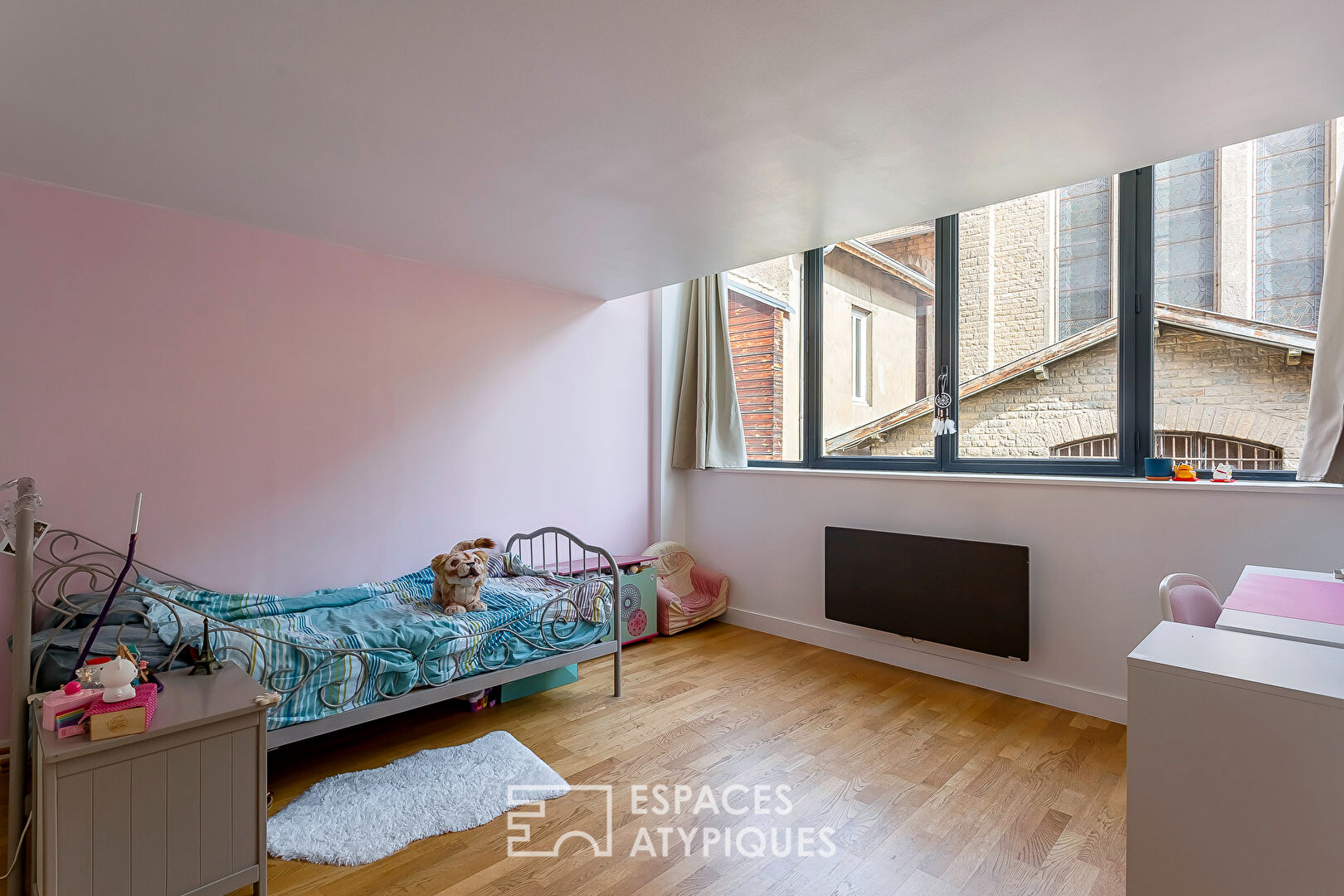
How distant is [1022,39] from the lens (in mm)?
1548

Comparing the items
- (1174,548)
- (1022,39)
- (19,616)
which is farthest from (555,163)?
(1174,548)

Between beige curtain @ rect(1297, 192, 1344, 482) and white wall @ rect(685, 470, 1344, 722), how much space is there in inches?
7.6

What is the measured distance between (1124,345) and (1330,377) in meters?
0.81

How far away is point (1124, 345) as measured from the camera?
3.00 meters

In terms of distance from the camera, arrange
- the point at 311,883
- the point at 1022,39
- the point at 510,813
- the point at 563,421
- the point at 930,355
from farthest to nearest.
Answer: the point at 563,421 → the point at 930,355 → the point at 510,813 → the point at 311,883 → the point at 1022,39

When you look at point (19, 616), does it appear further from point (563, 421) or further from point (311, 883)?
point (563, 421)

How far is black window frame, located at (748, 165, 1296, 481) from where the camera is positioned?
2953 millimetres

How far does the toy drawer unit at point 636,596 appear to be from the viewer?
12.7 feet

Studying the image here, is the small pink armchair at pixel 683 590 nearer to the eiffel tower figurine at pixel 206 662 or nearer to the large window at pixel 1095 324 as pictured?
the large window at pixel 1095 324

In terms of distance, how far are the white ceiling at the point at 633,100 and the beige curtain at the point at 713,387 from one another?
1721 millimetres

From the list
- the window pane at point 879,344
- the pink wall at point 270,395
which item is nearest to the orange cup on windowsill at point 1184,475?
the window pane at point 879,344

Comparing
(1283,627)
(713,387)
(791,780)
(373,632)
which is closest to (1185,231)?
(1283,627)

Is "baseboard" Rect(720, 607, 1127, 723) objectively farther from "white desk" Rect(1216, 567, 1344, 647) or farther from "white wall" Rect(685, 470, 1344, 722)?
"white desk" Rect(1216, 567, 1344, 647)

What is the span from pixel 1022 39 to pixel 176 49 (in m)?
2.04
